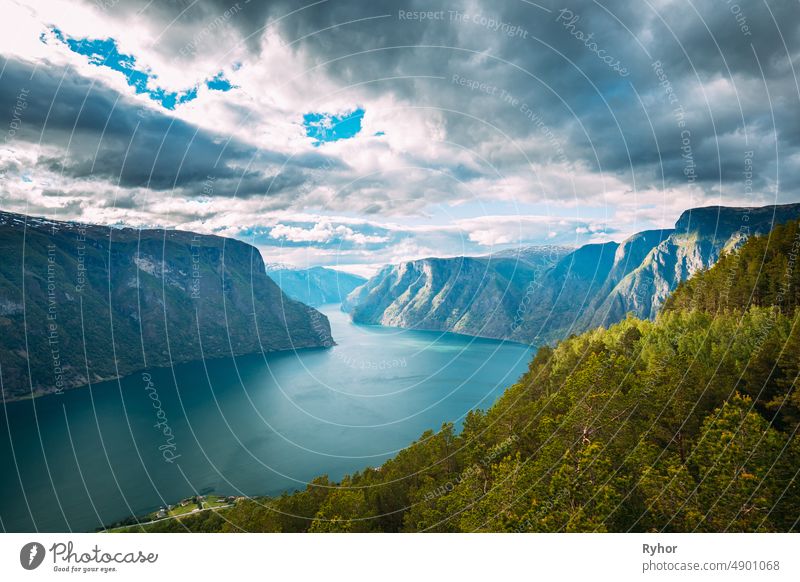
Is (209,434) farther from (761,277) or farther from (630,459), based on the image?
(761,277)

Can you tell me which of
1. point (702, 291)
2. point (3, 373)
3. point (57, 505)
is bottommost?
point (57, 505)

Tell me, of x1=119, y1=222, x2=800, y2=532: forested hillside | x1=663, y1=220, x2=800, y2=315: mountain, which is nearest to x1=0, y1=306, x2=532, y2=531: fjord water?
x1=119, y1=222, x2=800, y2=532: forested hillside

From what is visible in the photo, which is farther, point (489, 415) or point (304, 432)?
point (304, 432)

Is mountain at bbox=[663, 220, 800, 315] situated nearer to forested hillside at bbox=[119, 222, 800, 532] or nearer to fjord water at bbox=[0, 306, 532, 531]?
forested hillside at bbox=[119, 222, 800, 532]

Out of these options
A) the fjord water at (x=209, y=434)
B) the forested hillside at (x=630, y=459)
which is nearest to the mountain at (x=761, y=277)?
the forested hillside at (x=630, y=459)
